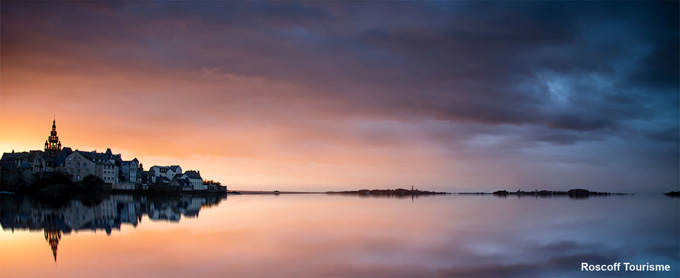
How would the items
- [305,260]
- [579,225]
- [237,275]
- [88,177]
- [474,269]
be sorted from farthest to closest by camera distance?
[88,177]
[579,225]
[305,260]
[474,269]
[237,275]

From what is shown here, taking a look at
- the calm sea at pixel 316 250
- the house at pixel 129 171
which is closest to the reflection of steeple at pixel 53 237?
the calm sea at pixel 316 250

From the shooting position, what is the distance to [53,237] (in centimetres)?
2266

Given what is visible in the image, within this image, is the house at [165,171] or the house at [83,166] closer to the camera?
the house at [83,166]

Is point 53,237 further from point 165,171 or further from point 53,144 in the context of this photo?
point 165,171

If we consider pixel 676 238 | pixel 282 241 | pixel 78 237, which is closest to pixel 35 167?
pixel 78 237

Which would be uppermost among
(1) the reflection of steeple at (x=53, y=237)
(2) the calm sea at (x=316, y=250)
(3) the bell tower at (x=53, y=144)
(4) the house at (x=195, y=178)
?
(3) the bell tower at (x=53, y=144)

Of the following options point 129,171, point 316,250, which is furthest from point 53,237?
point 129,171

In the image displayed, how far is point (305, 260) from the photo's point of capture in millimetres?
18219

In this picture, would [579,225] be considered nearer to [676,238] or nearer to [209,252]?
[676,238]

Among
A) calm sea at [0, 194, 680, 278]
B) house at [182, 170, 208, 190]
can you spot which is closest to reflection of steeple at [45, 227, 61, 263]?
calm sea at [0, 194, 680, 278]

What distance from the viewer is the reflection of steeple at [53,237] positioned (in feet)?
63.7

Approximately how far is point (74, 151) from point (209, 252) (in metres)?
90.9

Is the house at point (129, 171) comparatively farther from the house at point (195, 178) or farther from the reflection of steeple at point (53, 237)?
the reflection of steeple at point (53, 237)

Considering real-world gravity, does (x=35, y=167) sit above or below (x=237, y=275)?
above
